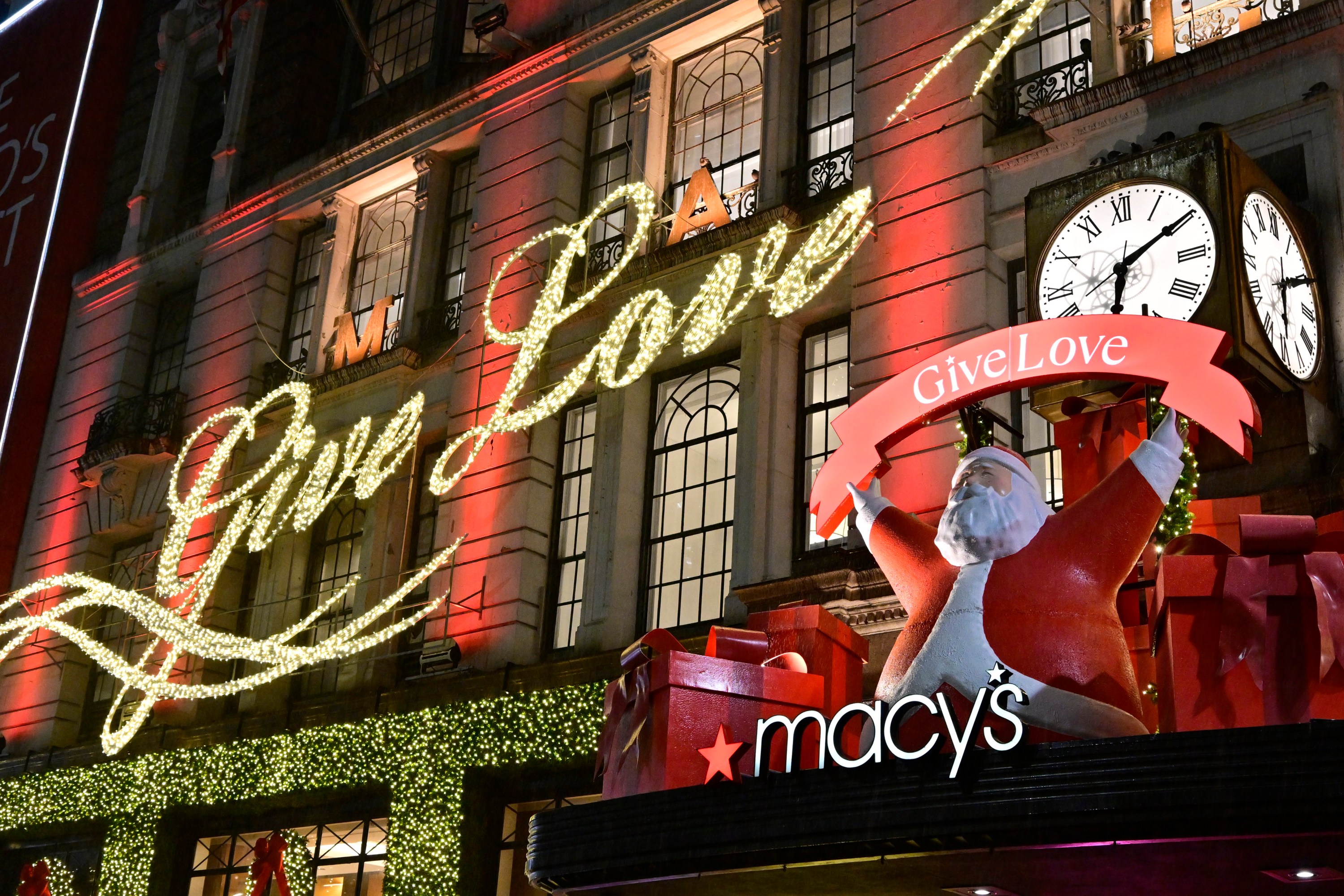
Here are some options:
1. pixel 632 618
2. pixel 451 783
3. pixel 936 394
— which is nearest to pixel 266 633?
pixel 451 783

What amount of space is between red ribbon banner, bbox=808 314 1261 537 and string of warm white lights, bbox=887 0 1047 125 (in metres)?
5.78

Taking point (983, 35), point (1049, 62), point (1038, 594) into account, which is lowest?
point (1038, 594)

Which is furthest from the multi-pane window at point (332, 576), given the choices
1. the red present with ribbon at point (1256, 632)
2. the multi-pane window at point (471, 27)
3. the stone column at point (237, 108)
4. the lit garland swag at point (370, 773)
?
the red present with ribbon at point (1256, 632)

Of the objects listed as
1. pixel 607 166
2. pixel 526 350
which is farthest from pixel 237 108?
pixel 526 350

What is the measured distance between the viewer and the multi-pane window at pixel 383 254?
79.4ft

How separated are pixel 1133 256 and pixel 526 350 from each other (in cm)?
887

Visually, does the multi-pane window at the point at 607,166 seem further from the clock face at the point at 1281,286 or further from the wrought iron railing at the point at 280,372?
the clock face at the point at 1281,286

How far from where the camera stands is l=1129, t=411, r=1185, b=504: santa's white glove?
954 centimetres

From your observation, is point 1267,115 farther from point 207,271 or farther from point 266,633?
point 207,271

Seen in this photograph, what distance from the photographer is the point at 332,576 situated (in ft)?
74.3

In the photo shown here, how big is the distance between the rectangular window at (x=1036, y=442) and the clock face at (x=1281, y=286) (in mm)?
2545

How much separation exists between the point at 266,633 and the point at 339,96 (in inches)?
410

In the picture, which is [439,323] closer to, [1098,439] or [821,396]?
[821,396]

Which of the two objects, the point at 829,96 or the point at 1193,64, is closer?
the point at 1193,64
